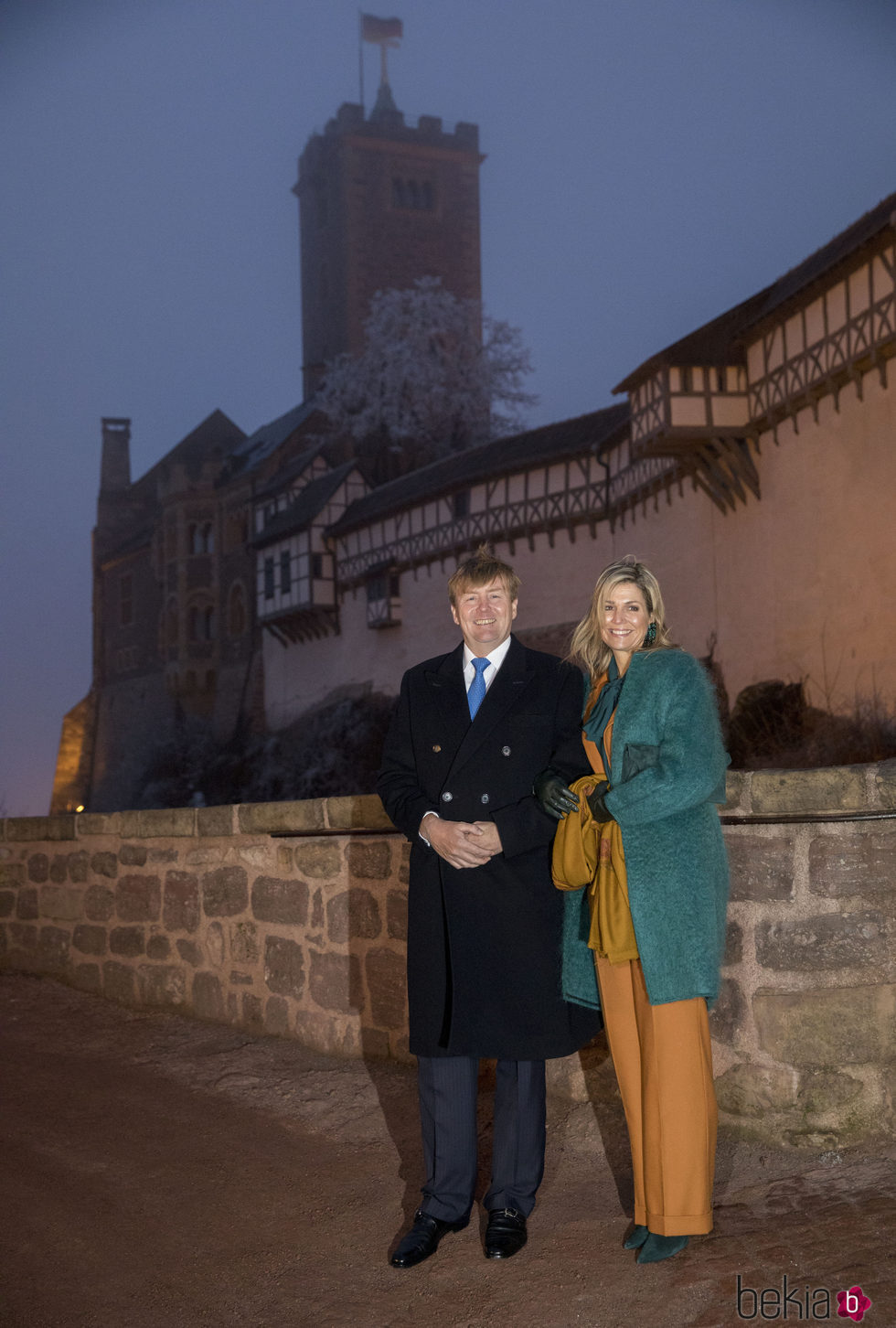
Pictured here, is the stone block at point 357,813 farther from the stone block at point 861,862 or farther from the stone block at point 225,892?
the stone block at point 861,862

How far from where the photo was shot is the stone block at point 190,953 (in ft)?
18.0

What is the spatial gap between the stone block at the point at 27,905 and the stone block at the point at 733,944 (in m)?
4.51

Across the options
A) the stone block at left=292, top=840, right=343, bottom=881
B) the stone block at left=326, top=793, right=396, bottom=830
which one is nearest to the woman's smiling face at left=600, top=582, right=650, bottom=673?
the stone block at left=326, top=793, right=396, bottom=830

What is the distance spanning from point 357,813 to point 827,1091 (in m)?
2.10

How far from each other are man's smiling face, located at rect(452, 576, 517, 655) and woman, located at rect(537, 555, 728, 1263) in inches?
11.5

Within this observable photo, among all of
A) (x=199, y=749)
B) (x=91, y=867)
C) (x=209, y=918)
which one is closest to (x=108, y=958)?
(x=91, y=867)

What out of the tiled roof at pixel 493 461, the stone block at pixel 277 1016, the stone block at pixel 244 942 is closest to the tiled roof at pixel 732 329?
the tiled roof at pixel 493 461

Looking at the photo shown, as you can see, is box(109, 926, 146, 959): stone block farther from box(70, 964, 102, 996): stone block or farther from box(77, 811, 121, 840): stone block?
box(77, 811, 121, 840): stone block

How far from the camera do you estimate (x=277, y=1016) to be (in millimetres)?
5027

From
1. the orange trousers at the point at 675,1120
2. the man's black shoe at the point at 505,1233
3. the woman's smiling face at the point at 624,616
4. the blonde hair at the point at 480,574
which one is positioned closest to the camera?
the orange trousers at the point at 675,1120

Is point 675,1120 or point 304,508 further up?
point 304,508

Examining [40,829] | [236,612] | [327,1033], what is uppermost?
[236,612]

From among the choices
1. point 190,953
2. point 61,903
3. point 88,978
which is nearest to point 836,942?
point 190,953

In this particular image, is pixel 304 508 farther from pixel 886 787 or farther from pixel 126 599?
pixel 886 787
